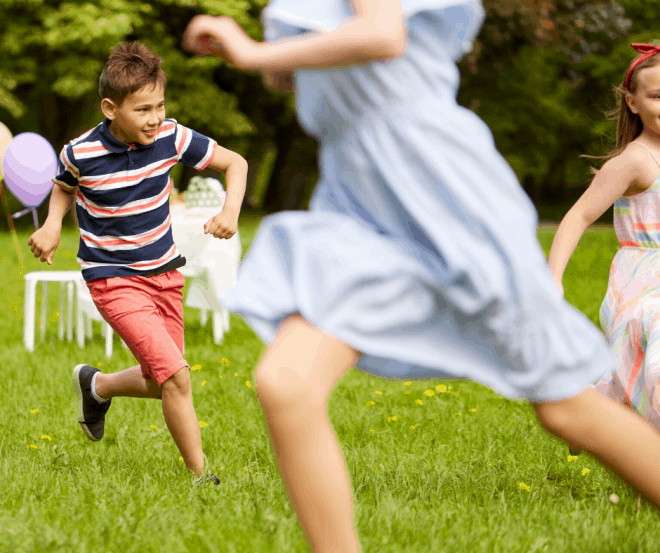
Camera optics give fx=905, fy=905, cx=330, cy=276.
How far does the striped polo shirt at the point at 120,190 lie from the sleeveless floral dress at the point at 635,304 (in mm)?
1579

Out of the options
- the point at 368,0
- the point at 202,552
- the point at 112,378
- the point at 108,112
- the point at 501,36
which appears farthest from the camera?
the point at 501,36

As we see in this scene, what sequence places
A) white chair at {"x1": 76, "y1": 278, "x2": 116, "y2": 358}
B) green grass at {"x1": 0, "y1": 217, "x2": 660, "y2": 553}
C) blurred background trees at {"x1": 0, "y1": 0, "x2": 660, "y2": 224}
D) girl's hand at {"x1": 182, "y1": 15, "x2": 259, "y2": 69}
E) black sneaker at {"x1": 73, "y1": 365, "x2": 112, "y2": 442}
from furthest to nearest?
blurred background trees at {"x1": 0, "y1": 0, "x2": 660, "y2": 224} < white chair at {"x1": 76, "y1": 278, "x2": 116, "y2": 358} < black sneaker at {"x1": 73, "y1": 365, "x2": 112, "y2": 442} < green grass at {"x1": 0, "y1": 217, "x2": 660, "y2": 553} < girl's hand at {"x1": 182, "y1": 15, "x2": 259, "y2": 69}

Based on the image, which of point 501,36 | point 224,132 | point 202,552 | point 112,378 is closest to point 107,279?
point 112,378

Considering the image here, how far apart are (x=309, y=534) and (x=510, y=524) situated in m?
1.06

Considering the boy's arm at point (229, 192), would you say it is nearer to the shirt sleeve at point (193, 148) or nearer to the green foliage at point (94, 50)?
the shirt sleeve at point (193, 148)

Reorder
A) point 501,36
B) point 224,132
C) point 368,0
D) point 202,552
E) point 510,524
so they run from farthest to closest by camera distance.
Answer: point 224,132, point 501,36, point 510,524, point 202,552, point 368,0

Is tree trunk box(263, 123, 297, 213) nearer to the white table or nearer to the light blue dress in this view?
the white table

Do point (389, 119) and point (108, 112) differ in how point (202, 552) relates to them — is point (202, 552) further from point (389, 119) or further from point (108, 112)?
point (108, 112)

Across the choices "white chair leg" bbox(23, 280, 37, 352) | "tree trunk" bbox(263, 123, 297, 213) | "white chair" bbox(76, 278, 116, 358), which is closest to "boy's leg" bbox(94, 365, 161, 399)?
"white chair" bbox(76, 278, 116, 358)

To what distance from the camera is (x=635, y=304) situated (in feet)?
9.86

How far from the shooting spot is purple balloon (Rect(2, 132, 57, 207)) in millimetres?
5758

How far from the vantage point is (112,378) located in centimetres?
375


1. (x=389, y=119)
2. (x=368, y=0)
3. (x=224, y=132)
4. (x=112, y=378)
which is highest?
(x=368, y=0)

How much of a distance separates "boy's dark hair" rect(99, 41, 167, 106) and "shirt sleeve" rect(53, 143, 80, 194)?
26cm
